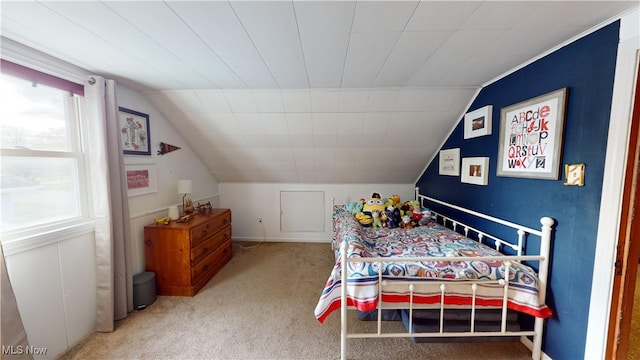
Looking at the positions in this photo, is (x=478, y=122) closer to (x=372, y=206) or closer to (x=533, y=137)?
(x=533, y=137)

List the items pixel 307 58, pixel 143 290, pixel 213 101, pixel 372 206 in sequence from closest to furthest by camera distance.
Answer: pixel 307 58 → pixel 143 290 → pixel 213 101 → pixel 372 206

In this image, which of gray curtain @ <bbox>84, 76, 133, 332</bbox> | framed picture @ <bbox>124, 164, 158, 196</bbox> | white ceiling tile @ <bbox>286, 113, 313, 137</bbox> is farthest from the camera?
white ceiling tile @ <bbox>286, 113, 313, 137</bbox>

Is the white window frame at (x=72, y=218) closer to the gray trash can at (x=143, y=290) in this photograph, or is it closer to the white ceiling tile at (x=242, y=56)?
the gray trash can at (x=143, y=290)

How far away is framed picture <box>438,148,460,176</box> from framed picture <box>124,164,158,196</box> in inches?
135

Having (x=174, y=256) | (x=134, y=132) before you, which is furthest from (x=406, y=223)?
(x=134, y=132)

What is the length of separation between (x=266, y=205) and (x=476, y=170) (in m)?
3.10

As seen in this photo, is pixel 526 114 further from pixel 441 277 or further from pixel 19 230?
pixel 19 230

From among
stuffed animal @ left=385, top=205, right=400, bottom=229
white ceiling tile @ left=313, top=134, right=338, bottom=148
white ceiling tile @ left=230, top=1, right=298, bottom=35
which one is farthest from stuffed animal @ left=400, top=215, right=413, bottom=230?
white ceiling tile @ left=230, top=1, right=298, bottom=35

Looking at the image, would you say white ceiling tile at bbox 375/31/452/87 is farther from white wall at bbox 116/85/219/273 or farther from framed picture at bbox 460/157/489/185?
white wall at bbox 116/85/219/273

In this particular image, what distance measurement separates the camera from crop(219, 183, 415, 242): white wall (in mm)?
4004

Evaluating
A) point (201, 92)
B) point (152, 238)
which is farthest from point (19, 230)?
point (201, 92)

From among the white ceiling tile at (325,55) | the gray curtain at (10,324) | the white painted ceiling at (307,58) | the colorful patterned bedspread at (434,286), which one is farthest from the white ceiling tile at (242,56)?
the gray curtain at (10,324)

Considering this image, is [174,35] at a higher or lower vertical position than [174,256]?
higher

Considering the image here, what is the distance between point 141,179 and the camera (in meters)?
2.42
